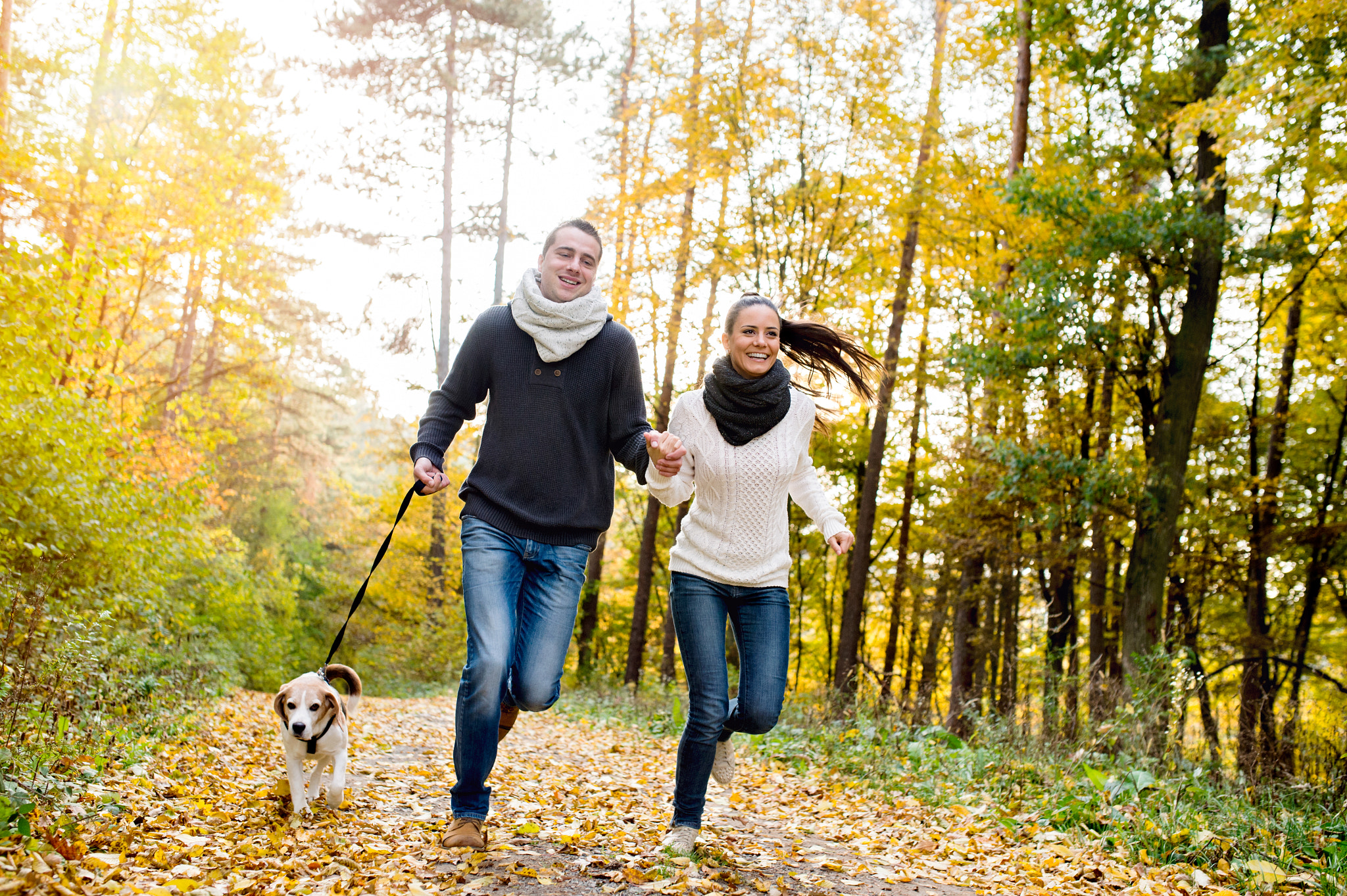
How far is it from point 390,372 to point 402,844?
Result: 61.8 feet

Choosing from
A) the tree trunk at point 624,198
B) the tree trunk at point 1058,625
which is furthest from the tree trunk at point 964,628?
the tree trunk at point 624,198

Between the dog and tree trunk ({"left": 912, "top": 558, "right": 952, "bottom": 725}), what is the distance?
241 inches

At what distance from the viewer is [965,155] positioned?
46.9ft

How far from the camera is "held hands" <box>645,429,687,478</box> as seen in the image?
13.1 ft

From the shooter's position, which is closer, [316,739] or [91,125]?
[316,739]

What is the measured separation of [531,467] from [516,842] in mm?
1657

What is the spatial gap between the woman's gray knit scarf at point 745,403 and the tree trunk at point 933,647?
Answer: 5.96 m

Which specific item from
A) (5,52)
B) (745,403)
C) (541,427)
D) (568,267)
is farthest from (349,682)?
(5,52)

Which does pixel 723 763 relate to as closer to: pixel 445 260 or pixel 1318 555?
pixel 1318 555

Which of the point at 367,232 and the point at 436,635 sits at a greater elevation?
the point at 367,232

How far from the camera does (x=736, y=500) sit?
4172 millimetres

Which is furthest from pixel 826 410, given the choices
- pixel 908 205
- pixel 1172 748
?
pixel 908 205

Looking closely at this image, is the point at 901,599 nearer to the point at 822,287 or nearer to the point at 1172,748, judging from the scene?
the point at 822,287

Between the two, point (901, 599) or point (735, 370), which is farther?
point (901, 599)
